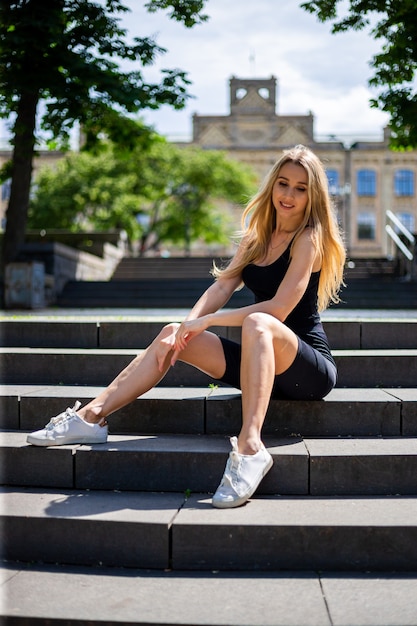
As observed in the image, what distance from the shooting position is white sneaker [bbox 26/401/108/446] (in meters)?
3.46

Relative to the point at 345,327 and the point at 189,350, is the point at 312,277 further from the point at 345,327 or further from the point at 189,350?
the point at 345,327

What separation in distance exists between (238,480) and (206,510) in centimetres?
20

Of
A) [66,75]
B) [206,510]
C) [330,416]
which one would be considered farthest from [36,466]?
[66,75]

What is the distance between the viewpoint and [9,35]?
8375 millimetres

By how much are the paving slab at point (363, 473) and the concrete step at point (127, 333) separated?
1699 millimetres

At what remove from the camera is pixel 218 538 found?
2.86 metres

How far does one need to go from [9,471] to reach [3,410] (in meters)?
0.60

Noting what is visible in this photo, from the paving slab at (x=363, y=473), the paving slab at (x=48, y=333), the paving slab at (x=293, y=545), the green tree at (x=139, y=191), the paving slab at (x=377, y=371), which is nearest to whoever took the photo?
the paving slab at (x=293, y=545)

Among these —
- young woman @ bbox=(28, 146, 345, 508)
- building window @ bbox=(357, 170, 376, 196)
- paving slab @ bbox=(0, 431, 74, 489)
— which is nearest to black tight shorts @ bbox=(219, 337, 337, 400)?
young woman @ bbox=(28, 146, 345, 508)

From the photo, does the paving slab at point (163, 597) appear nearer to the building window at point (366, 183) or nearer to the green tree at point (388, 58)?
the green tree at point (388, 58)

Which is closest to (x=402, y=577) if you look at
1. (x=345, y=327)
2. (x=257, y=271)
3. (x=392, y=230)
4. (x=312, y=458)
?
(x=312, y=458)

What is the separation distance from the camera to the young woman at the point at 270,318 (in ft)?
10.8

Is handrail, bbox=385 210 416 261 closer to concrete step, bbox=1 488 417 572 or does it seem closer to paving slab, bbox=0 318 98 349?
paving slab, bbox=0 318 98 349

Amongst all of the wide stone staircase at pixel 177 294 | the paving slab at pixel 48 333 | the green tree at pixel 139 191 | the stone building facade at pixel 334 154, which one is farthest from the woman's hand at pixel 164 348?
the stone building facade at pixel 334 154
